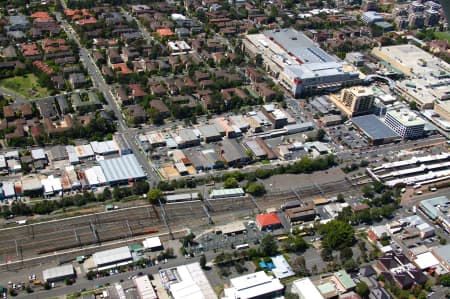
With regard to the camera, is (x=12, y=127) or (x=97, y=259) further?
(x=12, y=127)

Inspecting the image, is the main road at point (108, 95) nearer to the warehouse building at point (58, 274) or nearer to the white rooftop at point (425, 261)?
the warehouse building at point (58, 274)

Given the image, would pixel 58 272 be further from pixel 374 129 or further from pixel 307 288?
pixel 374 129

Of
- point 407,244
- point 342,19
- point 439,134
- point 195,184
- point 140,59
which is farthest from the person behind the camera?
point 342,19

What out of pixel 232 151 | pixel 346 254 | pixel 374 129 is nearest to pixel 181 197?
pixel 232 151

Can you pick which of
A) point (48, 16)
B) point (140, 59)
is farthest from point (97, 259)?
point (48, 16)

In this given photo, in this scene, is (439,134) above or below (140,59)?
below

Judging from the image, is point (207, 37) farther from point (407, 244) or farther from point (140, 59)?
point (407, 244)
